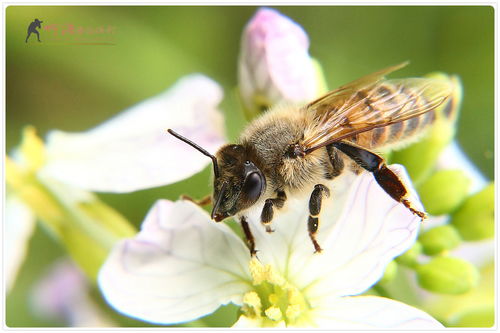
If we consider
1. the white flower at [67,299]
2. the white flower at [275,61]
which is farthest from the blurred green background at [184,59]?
the white flower at [275,61]

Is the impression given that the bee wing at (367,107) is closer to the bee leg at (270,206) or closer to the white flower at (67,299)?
the bee leg at (270,206)

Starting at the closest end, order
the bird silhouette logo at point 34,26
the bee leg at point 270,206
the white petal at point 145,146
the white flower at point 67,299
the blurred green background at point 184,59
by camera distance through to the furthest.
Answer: the bee leg at point 270,206
the white petal at point 145,146
the bird silhouette logo at point 34,26
the white flower at point 67,299
the blurred green background at point 184,59


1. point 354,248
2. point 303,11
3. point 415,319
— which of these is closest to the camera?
point 415,319

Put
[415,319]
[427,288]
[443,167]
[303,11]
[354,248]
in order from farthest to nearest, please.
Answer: [303,11] < [443,167] < [427,288] < [354,248] < [415,319]

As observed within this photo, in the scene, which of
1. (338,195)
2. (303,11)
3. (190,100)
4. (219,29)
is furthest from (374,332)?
(219,29)

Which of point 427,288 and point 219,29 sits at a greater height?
point 219,29

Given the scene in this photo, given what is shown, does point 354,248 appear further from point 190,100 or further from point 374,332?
point 190,100

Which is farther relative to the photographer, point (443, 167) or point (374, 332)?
point (443, 167)

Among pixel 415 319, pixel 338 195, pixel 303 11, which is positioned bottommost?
pixel 415 319
